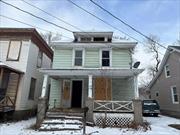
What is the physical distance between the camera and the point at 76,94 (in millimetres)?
13805

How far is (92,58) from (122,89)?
3546 millimetres

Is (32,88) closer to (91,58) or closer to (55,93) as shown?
(55,93)

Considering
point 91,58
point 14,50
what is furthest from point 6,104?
point 91,58

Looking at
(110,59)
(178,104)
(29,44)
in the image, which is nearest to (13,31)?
(29,44)

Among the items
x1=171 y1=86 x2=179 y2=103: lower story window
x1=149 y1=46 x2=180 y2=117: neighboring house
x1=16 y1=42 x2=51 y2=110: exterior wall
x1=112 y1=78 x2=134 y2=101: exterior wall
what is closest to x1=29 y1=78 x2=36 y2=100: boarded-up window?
x1=16 y1=42 x2=51 y2=110: exterior wall

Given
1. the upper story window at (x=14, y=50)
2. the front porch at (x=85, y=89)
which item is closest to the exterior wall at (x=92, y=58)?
the front porch at (x=85, y=89)

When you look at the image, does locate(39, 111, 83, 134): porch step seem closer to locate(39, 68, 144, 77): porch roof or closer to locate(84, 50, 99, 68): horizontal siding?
locate(39, 68, 144, 77): porch roof

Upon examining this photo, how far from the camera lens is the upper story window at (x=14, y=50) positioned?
41.7 feet

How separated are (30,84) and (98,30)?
7.65 metres

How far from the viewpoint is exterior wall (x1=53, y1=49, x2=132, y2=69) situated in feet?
45.8

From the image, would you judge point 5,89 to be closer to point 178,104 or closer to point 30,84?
point 30,84

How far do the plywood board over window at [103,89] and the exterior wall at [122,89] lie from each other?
1.55ft

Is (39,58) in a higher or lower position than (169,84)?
higher

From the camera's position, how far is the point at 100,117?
1070 centimetres
